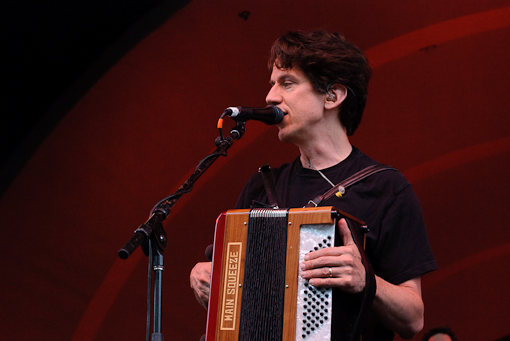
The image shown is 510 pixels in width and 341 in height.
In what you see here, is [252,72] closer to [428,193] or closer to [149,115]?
[149,115]

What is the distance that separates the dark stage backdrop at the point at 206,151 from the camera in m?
3.62

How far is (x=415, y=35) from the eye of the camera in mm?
3635

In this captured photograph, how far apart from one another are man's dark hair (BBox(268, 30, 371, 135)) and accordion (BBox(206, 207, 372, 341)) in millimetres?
653

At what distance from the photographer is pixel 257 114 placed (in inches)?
73.5

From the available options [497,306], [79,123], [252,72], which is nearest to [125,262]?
[79,123]

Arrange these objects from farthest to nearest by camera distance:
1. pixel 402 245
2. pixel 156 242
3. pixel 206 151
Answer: pixel 206 151 → pixel 402 245 → pixel 156 242

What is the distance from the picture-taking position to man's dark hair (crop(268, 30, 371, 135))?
83.4 inches

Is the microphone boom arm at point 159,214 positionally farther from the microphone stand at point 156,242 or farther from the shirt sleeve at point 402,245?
the shirt sleeve at point 402,245

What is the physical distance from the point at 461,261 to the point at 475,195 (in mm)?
495

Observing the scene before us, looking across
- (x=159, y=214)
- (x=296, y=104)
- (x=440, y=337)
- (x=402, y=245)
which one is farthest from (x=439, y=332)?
(x=159, y=214)

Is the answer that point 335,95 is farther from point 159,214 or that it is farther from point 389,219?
point 159,214

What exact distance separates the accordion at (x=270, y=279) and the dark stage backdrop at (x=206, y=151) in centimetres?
216

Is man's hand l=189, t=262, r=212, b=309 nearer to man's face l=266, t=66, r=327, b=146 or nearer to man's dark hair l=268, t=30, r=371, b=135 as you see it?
man's face l=266, t=66, r=327, b=146

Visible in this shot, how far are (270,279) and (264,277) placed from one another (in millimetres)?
22
